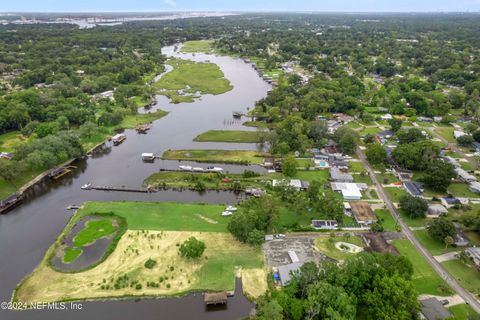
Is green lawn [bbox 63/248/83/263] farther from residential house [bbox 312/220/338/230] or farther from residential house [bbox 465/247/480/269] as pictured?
residential house [bbox 465/247/480/269]

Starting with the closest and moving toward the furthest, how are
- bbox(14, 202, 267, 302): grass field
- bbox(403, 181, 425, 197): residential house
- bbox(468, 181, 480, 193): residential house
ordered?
bbox(14, 202, 267, 302): grass field, bbox(403, 181, 425, 197): residential house, bbox(468, 181, 480, 193): residential house

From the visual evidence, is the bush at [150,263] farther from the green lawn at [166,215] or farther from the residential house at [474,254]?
the residential house at [474,254]

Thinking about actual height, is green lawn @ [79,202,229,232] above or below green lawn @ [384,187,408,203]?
below

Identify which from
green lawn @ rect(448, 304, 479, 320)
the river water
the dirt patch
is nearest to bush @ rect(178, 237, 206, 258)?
the dirt patch

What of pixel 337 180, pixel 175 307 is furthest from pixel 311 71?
pixel 175 307

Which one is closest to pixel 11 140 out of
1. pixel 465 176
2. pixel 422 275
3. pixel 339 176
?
pixel 339 176

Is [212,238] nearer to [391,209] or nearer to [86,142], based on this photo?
[391,209]
